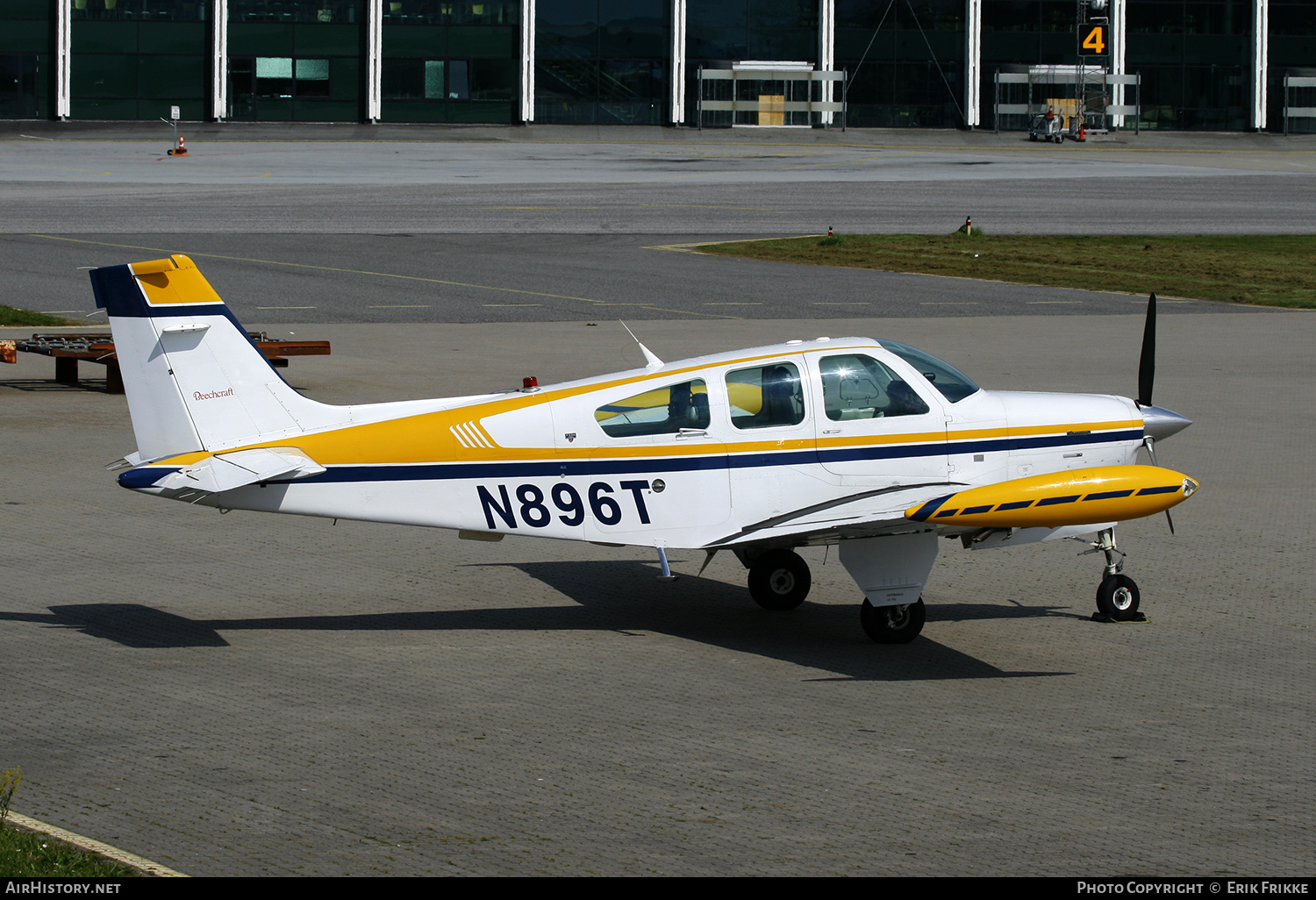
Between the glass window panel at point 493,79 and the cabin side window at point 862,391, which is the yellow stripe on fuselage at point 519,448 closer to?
the cabin side window at point 862,391

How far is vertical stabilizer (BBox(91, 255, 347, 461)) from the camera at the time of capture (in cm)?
974

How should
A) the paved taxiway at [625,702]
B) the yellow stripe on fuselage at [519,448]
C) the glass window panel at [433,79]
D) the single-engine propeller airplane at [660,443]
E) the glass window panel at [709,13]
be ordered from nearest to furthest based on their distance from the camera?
1. the paved taxiway at [625,702]
2. the single-engine propeller airplane at [660,443]
3. the yellow stripe on fuselage at [519,448]
4. the glass window panel at [433,79]
5. the glass window panel at [709,13]

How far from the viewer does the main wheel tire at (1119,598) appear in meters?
10.6

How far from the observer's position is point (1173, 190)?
53.7 meters

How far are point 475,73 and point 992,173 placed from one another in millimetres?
30756

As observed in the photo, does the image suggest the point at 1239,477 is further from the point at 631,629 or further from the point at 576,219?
the point at 576,219

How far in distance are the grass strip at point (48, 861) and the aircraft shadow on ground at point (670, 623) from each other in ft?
11.7

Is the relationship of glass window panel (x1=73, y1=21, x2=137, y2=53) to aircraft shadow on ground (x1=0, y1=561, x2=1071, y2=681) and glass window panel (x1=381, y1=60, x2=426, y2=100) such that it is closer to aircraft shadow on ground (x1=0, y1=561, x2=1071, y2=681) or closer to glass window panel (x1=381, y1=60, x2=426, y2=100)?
glass window panel (x1=381, y1=60, x2=426, y2=100)

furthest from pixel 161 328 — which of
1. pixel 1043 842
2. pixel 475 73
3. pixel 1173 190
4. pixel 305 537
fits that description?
pixel 475 73

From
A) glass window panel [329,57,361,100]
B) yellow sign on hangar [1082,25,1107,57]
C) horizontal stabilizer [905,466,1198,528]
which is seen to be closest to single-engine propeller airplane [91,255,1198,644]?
horizontal stabilizer [905,466,1198,528]

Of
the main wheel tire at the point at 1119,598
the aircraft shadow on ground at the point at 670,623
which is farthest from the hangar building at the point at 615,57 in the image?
the main wheel tire at the point at 1119,598

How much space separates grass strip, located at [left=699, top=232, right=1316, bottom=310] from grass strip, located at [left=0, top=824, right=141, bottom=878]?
94.5 feet

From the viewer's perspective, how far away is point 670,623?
35.3 ft

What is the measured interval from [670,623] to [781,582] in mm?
983
